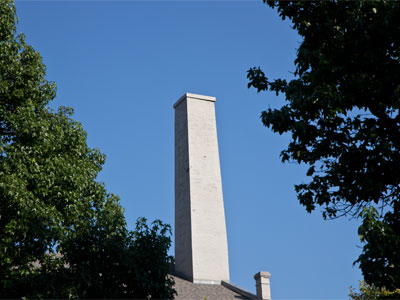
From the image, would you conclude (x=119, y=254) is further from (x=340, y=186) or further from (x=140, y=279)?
(x=340, y=186)

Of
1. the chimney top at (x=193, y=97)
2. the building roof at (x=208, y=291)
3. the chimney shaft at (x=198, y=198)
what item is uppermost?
the chimney top at (x=193, y=97)

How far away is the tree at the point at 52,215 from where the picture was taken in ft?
60.5

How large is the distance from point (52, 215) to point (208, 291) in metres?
15.6

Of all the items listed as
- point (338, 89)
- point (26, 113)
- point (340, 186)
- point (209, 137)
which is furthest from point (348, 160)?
point (209, 137)

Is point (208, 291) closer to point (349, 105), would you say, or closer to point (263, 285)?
point (263, 285)

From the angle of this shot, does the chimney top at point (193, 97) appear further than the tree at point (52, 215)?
Yes

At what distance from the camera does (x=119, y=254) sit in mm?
18750

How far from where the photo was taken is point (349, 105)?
1458 cm

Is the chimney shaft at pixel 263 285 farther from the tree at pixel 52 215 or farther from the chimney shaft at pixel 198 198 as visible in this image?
the tree at pixel 52 215

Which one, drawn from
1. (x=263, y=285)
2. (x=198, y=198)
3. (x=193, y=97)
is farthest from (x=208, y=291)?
(x=193, y=97)

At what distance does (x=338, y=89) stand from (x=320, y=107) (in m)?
0.72

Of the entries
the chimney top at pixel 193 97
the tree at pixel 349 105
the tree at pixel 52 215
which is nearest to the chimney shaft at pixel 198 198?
the chimney top at pixel 193 97

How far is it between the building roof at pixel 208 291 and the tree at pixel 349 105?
58.4ft

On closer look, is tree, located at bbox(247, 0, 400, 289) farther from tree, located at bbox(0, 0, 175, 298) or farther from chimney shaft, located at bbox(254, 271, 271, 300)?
chimney shaft, located at bbox(254, 271, 271, 300)
